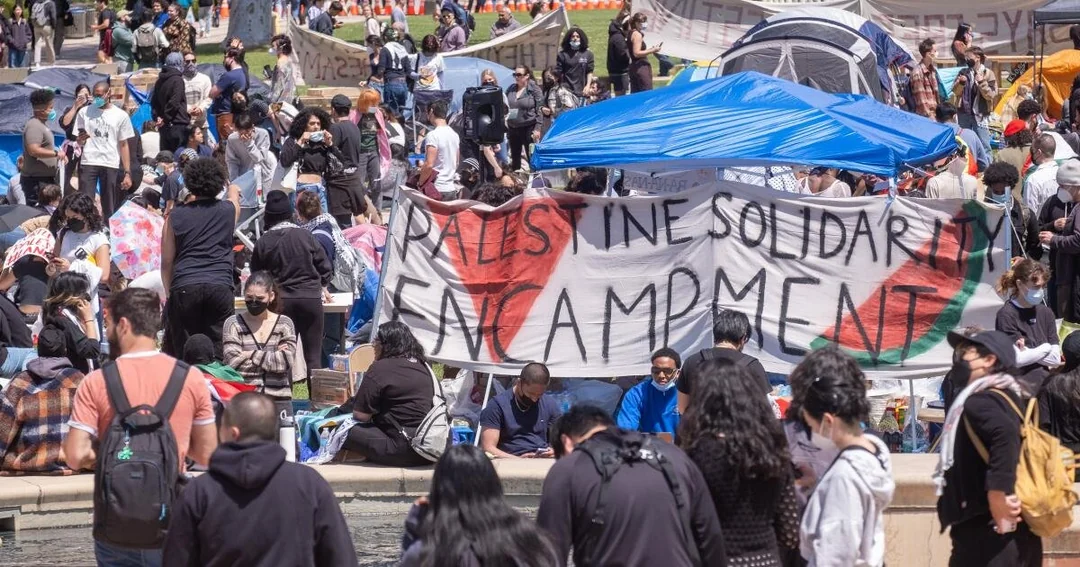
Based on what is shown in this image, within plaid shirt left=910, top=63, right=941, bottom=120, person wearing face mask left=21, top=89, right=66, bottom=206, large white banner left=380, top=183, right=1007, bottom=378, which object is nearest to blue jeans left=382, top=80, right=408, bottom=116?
person wearing face mask left=21, top=89, right=66, bottom=206

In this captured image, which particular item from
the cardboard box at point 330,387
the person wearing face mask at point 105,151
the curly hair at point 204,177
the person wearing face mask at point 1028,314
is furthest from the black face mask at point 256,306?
the person wearing face mask at point 105,151

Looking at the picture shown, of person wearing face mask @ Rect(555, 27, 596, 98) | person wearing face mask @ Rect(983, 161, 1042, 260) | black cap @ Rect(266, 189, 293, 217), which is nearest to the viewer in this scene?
black cap @ Rect(266, 189, 293, 217)

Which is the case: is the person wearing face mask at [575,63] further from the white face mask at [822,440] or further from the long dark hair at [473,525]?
the long dark hair at [473,525]

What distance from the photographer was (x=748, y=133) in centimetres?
1104

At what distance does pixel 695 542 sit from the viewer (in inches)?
210

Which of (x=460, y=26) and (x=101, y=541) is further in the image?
(x=460, y=26)

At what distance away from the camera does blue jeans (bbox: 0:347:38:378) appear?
1009cm

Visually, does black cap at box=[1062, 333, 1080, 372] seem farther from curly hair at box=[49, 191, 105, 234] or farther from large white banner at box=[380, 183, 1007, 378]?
curly hair at box=[49, 191, 105, 234]

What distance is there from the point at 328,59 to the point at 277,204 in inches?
625

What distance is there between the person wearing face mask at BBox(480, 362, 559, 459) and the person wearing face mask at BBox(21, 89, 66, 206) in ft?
31.3

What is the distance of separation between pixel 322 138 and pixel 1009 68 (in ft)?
46.4

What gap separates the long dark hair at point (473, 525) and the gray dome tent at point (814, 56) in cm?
1427

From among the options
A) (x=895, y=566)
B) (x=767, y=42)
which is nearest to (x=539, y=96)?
(x=767, y=42)

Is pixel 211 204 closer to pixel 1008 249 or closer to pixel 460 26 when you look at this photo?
pixel 1008 249
